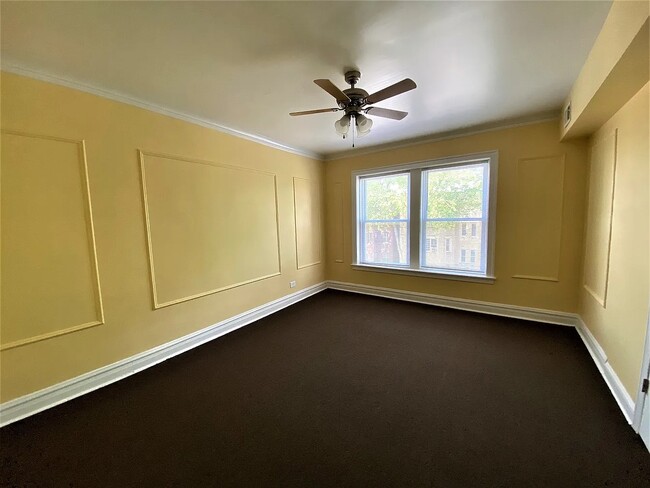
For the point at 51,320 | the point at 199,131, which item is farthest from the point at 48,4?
the point at 51,320

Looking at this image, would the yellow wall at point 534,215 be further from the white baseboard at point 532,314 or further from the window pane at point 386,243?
the window pane at point 386,243

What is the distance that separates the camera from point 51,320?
2.03 m

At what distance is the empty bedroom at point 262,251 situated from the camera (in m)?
1.51

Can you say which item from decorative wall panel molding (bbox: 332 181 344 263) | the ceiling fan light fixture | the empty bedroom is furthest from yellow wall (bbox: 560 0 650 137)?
decorative wall panel molding (bbox: 332 181 344 263)

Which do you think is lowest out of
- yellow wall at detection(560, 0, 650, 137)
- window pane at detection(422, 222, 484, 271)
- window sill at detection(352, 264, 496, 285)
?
window sill at detection(352, 264, 496, 285)

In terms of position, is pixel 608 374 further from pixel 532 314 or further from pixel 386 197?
pixel 386 197

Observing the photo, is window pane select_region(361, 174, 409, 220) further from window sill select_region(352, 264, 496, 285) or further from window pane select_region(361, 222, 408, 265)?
window sill select_region(352, 264, 496, 285)

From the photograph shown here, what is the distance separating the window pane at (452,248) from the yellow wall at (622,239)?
118 cm

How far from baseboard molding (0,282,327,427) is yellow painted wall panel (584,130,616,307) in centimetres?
386

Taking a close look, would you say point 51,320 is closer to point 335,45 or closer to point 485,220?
point 335,45

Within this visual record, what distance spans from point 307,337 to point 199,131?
2713 millimetres

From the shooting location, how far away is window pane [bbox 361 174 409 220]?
427cm

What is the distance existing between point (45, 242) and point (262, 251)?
219 centimetres

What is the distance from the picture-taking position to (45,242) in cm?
198
